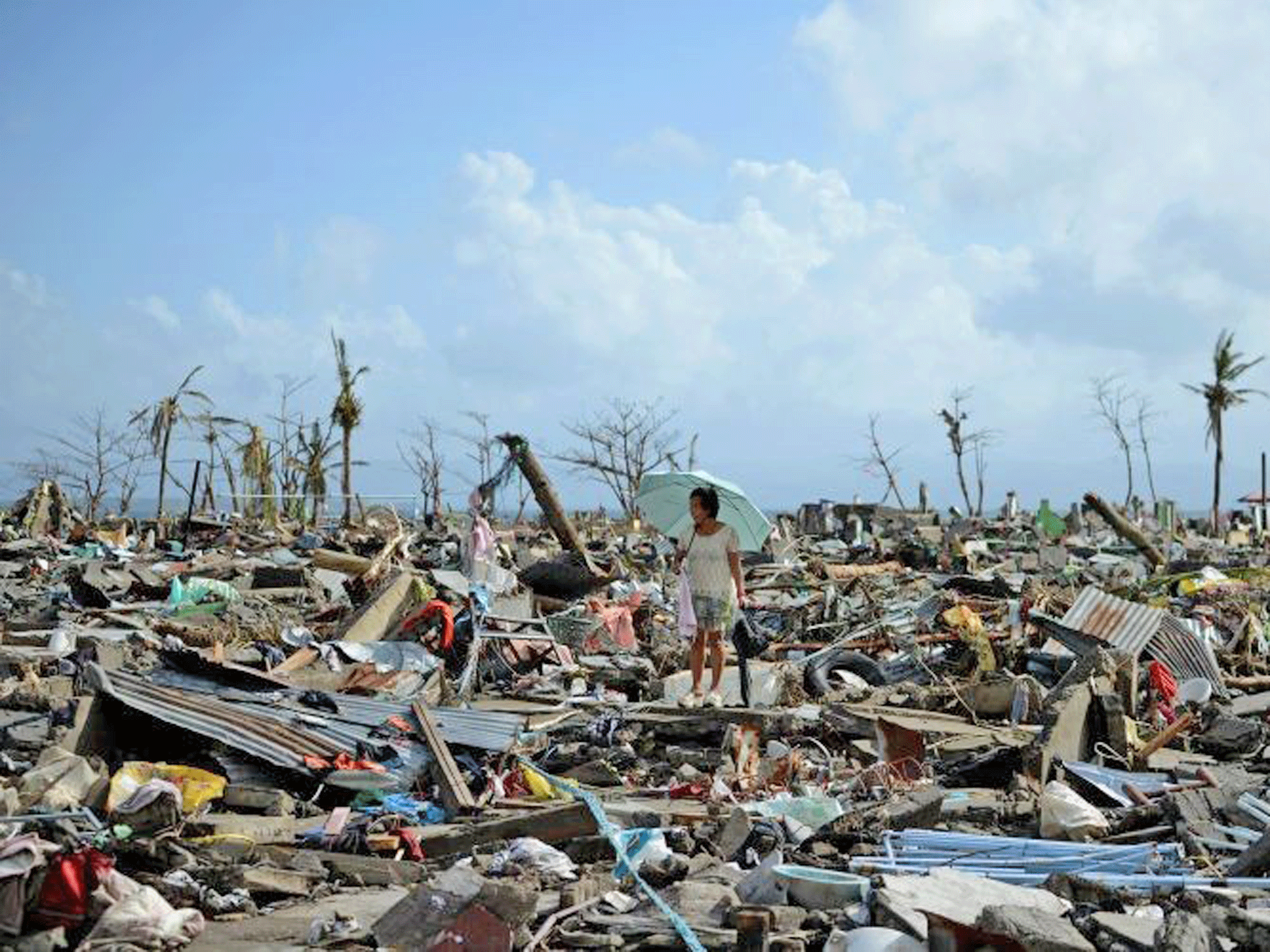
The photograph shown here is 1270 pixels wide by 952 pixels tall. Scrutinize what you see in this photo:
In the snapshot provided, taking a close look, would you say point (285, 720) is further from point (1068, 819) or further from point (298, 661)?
point (1068, 819)

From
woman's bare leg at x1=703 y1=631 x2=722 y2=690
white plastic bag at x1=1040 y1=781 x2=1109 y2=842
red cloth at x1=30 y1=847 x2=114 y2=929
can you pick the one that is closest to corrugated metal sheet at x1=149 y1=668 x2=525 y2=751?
woman's bare leg at x1=703 y1=631 x2=722 y2=690

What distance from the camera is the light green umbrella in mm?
10641

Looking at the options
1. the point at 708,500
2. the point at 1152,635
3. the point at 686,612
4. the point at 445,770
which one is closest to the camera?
the point at 445,770

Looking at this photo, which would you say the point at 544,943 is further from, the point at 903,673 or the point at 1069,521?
the point at 1069,521

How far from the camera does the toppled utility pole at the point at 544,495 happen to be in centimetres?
1602

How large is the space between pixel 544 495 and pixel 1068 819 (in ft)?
36.5

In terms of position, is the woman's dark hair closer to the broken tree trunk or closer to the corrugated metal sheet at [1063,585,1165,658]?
the corrugated metal sheet at [1063,585,1165,658]

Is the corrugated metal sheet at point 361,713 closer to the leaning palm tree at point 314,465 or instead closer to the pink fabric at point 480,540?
the pink fabric at point 480,540

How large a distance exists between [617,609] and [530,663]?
2.33m

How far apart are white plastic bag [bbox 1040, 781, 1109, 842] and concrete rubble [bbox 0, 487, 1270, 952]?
0.06 feet

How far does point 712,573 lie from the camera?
31.6ft

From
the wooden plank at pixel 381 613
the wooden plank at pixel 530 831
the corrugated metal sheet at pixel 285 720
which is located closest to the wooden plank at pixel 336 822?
the wooden plank at pixel 530 831

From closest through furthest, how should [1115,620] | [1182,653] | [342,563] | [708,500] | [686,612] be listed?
[708,500]
[686,612]
[1182,653]
[1115,620]
[342,563]

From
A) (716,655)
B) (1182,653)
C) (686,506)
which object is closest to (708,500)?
(716,655)
